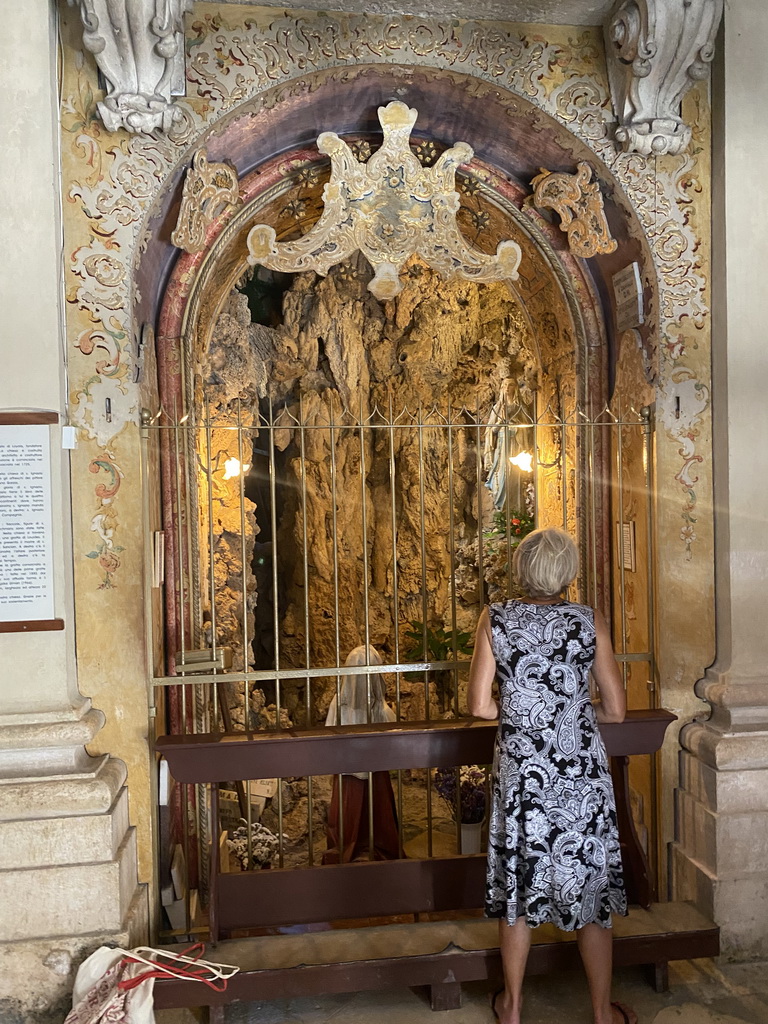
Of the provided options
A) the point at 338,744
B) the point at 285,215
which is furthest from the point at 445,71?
the point at 338,744

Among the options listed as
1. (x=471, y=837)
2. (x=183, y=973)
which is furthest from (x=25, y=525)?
(x=471, y=837)

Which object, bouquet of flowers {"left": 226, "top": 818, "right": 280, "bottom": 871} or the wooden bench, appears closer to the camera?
the wooden bench

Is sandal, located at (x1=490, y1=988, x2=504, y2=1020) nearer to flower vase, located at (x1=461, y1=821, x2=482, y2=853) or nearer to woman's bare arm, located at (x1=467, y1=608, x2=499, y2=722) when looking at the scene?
woman's bare arm, located at (x1=467, y1=608, x2=499, y2=722)

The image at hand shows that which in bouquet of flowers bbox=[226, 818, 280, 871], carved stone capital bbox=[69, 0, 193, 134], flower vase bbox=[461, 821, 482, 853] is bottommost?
bouquet of flowers bbox=[226, 818, 280, 871]

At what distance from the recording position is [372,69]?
432 centimetres

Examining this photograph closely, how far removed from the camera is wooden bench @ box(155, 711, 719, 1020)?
11.8ft

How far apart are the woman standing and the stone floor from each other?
1.72 feet

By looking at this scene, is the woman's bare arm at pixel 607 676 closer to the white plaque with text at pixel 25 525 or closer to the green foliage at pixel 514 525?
the white plaque with text at pixel 25 525

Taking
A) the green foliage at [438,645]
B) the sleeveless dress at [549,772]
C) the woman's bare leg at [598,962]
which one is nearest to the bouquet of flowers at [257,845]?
the green foliage at [438,645]

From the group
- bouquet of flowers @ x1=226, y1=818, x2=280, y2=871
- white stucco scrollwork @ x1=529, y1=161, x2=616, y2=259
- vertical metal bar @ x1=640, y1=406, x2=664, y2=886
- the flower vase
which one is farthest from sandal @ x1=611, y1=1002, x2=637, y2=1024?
white stucco scrollwork @ x1=529, y1=161, x2=616, y2=259

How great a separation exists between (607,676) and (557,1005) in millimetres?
1417

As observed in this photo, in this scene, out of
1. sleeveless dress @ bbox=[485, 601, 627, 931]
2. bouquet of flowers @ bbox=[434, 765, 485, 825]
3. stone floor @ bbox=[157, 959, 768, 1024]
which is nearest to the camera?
sleeveless dress @ bbox=[485, 601, 627, 931]

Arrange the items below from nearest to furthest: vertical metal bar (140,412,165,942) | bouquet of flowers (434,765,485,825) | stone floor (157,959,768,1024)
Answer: stone floor (157,959,768,1024)
vertical metal bar (140,412,165,942)
bouquet of flowers (434,765,485,825)

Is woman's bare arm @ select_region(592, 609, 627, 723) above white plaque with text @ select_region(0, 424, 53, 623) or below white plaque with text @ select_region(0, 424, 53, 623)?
below
